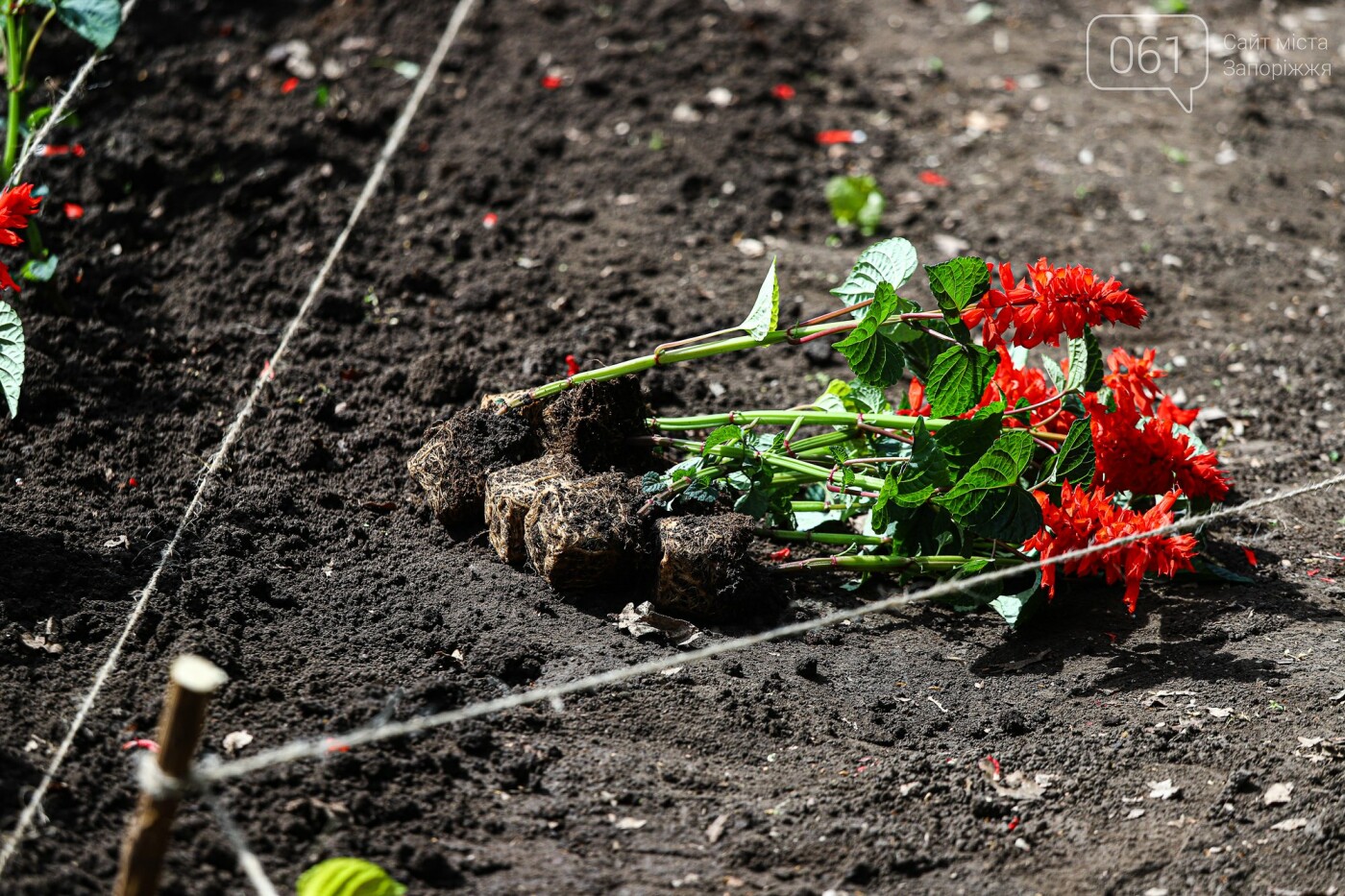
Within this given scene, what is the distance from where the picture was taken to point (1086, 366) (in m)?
2.67

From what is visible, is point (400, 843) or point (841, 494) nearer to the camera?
point (400, 843)

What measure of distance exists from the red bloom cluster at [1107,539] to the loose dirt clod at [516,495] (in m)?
1.05

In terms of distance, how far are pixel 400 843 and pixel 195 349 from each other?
1942 mm

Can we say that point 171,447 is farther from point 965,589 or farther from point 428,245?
point 965,589

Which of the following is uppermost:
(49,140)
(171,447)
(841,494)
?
(49,140)

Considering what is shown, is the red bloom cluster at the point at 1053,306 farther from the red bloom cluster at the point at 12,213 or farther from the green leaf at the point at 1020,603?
the red bloom cluster at the point at 12,213

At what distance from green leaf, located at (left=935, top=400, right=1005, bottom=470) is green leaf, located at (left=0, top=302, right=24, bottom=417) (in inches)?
77.0

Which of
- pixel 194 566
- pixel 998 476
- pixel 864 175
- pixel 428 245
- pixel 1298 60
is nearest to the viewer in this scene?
Result: pixel 998 476

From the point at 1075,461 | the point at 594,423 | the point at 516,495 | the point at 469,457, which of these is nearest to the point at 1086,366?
the point at 1075,461

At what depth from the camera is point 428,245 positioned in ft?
12.8

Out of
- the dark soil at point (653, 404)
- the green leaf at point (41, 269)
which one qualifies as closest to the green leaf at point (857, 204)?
the dark soil at point (653, 404)

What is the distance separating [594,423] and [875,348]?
701mm

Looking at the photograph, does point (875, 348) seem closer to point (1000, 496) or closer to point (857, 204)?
point (1000, 496)

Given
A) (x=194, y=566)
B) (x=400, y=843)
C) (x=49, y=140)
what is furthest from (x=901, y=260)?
(x=49, y=140)
